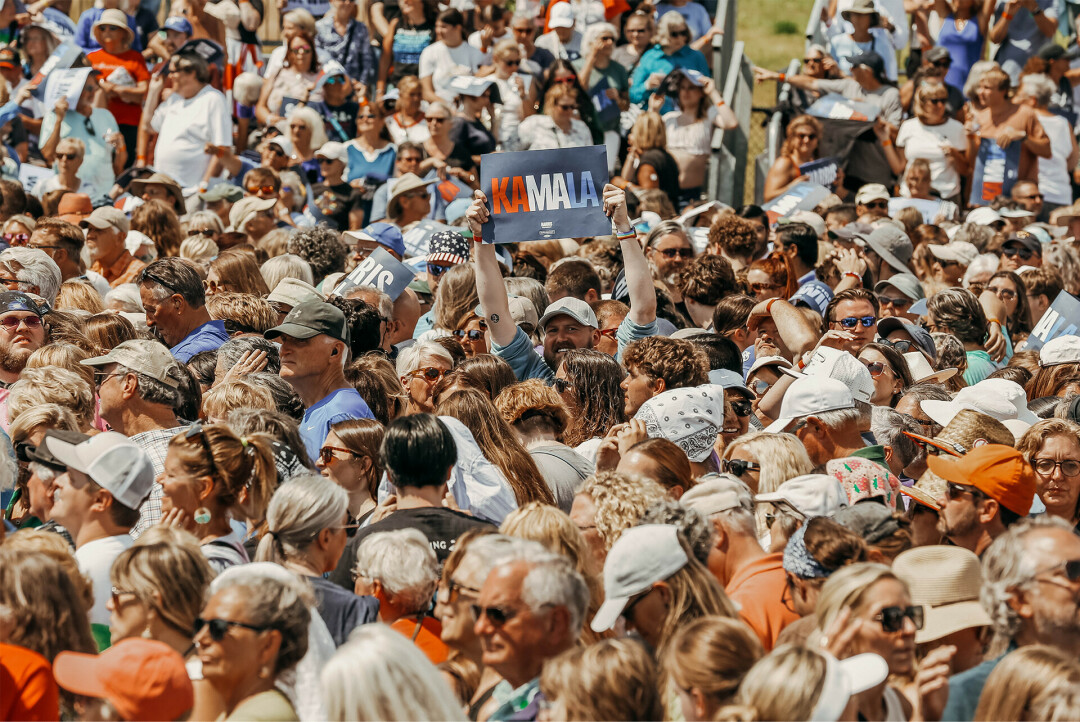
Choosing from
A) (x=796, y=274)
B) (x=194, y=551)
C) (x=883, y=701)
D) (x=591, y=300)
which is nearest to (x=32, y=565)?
(x=194, y=551)

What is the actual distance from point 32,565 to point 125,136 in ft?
37.1

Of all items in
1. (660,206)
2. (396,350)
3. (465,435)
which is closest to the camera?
(465,435)

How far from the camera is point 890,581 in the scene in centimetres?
383

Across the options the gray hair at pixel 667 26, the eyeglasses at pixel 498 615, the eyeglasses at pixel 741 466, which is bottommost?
the eyeglasses at pixel 741 466

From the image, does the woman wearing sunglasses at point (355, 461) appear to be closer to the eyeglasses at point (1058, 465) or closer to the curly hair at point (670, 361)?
the curly hair at point (670, 361)

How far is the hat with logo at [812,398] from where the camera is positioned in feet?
20.2

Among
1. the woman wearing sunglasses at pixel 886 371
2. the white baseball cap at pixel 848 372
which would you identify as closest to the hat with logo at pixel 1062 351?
the woman wearing sunglasses at pixel 886 371

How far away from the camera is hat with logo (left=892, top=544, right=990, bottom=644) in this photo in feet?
13.5

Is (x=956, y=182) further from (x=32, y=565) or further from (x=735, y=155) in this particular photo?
(x=32, y=565)

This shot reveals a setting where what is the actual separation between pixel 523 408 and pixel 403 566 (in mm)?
1692

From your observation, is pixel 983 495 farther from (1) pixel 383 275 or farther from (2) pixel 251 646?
(1) pixel 383 275

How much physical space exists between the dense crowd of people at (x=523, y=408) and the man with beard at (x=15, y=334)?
0.07ft

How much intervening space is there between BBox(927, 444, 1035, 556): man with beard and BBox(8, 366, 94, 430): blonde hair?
3.53 meters

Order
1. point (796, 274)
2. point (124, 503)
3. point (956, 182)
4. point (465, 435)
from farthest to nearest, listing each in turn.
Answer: point (956, 182) → point (796, 274) → point (465, 435) → point (124, 503)
